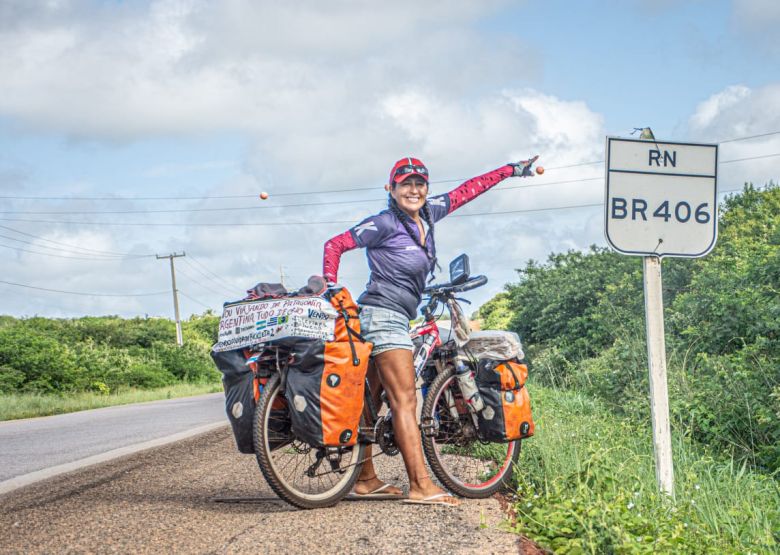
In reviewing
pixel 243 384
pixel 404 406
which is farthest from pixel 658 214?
pixel 243 384

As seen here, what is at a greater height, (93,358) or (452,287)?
(452,287)

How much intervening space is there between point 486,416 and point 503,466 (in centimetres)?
37

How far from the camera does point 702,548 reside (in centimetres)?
408

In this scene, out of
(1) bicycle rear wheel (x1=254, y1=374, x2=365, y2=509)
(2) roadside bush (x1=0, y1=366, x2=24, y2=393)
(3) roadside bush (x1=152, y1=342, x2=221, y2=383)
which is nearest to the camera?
(1) bicycle rear wheel (x1=254, y1=374, x2=365, y2=509)

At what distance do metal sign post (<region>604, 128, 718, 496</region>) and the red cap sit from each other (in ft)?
3.68

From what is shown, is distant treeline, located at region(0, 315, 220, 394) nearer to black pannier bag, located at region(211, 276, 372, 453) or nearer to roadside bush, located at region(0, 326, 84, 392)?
roadside bush, located at region(0, 326, 84, 392)

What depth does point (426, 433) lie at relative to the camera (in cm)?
532

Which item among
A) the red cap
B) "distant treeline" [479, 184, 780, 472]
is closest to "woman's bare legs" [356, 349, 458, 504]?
the red cap

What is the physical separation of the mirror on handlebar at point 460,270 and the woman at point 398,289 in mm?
254

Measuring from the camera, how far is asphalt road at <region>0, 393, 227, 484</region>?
871 cm

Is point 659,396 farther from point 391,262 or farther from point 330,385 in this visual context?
point 330,385

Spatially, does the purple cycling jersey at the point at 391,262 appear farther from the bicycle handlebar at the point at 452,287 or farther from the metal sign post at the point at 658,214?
the metal sign post at the point at 658,214

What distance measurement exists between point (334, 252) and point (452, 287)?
911 mm

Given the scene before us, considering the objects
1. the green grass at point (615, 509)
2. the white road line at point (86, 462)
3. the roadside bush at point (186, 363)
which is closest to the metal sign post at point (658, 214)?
the green grass at point (615, 509)
